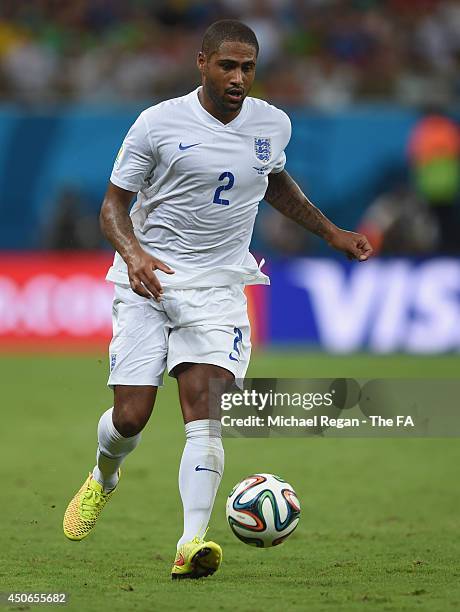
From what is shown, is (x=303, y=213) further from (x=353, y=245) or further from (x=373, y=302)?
(x=373, y=302)

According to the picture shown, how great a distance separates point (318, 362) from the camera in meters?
15.0

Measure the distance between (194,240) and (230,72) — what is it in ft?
2.68

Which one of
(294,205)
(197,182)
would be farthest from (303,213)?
(197,182)

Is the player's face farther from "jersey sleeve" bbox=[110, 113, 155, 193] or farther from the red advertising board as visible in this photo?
the red advertising board

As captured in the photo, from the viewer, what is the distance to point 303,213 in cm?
674

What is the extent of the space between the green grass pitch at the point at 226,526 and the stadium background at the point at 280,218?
5 cm

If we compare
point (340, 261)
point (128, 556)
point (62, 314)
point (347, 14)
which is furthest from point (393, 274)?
point (128, 556)

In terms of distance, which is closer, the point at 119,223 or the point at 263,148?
the point at 119,223

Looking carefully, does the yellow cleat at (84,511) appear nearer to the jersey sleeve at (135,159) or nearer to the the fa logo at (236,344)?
the the fa logo at (236,344)

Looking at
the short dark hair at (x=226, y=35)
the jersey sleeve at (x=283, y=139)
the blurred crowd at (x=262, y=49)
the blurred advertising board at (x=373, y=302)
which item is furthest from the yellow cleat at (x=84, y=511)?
the blurred crowd at (x=262, y=49)

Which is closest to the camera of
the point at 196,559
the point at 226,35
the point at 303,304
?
the point at 196,559

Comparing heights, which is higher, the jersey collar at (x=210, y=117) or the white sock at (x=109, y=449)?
the jersey collar at (x=210, y=117)

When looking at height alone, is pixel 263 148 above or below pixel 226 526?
above

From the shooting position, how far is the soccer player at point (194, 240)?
6082 mm
